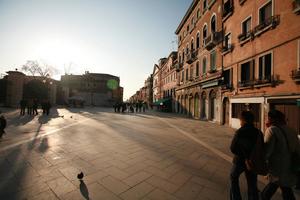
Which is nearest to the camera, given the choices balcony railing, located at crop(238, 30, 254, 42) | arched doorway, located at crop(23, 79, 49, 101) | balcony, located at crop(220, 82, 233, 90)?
balcony railing, located at crop(238, 30, 254, 42)

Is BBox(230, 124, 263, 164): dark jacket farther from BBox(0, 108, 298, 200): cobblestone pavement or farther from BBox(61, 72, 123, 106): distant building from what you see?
BBox(61, 72, 123, 106): distant building

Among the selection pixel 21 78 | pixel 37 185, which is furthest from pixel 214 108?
pixel 21 78

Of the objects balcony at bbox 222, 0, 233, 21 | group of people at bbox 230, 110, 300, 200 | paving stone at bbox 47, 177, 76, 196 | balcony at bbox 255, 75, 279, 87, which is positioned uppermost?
balcony at bbox 222, 0, 233, 21

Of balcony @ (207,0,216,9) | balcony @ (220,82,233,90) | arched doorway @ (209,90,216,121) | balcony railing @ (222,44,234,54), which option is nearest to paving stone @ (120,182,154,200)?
balcony @ (220,82,233,90)

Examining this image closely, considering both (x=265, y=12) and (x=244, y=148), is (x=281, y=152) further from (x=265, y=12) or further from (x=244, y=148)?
(x=265, y=12)

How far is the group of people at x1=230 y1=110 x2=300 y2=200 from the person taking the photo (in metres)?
2.59

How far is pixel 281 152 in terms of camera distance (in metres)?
2.60

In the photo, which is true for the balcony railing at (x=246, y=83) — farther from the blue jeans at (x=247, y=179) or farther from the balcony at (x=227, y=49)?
the blue jeans at (x=247, y=179)

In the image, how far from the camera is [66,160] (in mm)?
5383

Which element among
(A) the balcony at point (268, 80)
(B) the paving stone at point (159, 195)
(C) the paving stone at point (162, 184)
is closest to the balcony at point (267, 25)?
(A) the balcony at point (268, 80)

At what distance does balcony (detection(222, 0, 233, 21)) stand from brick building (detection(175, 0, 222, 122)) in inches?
27.3

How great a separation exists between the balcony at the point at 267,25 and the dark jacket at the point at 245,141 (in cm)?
1025

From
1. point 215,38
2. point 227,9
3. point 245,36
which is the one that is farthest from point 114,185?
point 227,9

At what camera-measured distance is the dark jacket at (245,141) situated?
279 cm
